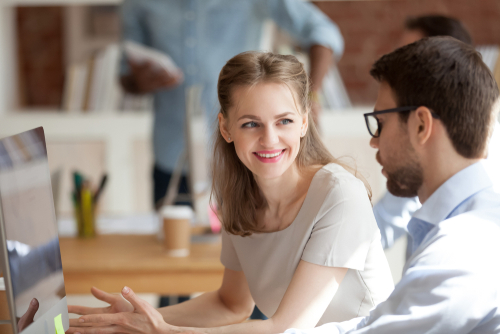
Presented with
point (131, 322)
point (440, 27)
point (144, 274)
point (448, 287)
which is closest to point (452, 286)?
point (448, 287)

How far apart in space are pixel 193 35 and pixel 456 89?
175cm

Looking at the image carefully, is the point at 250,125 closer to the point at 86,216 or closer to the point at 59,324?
the point at 59,324

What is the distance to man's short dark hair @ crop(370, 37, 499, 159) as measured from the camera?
0.95 metres

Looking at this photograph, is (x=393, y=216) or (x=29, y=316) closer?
(x=29, y=316)

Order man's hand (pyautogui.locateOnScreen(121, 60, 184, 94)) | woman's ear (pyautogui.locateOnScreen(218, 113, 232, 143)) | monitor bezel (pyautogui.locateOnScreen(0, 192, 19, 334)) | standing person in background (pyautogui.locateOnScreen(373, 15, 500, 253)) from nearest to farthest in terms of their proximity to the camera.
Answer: monitor bezel (pyautogui.locateOnScreen(0, 192, 19, 334)) → woman's ear (pyautogui.locateOnScreen(218, 113, 232, 143)) → standing person in background (pyautogui.locateOnScreen(373, 15, 500, 253)) → man's hand (pyautogui.locateOnScreen(121, 60, 184, 94))

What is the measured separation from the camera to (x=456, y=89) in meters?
0.95

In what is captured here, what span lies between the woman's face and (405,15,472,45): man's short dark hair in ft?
2.99

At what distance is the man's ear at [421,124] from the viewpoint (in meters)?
0.97

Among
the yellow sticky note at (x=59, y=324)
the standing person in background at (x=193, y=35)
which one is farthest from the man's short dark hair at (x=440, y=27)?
the yellow sticky note at (x=59, y=324)

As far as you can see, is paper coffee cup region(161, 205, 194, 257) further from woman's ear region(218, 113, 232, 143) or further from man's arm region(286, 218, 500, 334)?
man's arm region(286, 218, 500, 334)

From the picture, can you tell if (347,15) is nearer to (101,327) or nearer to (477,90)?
(477,90)

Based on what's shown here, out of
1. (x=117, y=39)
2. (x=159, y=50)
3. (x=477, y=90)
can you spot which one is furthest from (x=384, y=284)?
(x=117, y=39)

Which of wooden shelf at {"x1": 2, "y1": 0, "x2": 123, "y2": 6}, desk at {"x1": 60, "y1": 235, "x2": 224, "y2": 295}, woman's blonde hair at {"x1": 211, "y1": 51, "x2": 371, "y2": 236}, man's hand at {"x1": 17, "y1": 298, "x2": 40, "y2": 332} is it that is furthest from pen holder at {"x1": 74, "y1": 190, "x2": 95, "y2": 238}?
wooden shelf at {"x1": 2, "y1": 0, "x2": 123, "y2": 6}

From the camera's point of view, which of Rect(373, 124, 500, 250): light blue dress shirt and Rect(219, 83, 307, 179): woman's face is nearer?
Rect(219, 83, 307, 179): woman's face
